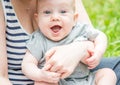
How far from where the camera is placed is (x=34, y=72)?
7.51 ft

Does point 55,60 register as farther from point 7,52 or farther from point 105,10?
point 105,10

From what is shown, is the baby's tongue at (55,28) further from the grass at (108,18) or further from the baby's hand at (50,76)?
the grass at (108,18)

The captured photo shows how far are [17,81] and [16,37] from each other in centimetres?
22

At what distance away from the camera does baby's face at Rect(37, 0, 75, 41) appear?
7.71 ft

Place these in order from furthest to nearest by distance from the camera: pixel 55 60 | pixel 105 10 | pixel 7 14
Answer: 1. pixel 105 10
2. pixel 7 14
3. pixel 55 60

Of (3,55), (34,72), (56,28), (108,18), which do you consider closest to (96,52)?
(56,28)

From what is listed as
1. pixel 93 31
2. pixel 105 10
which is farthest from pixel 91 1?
pixel 93 31

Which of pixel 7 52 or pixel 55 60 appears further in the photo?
pixel 7 52

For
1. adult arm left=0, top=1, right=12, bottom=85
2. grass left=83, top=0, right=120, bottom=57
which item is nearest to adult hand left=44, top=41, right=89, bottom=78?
adult arm left=0, top=1, right=12, bottom=85

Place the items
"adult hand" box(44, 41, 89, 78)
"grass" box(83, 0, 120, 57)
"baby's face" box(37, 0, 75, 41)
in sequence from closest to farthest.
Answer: "adult hand" box(44, 41, 89, 78)
"baby's face" box(37, 0, 75, 41)
"grass" box(83, 0, 120, 57)

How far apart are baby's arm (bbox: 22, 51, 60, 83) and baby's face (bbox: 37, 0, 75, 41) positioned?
0.14m

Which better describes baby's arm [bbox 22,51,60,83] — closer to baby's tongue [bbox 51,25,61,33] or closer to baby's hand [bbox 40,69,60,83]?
baby's hand [bbox 40,69,60,83]

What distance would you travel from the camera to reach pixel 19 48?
2.43 metres

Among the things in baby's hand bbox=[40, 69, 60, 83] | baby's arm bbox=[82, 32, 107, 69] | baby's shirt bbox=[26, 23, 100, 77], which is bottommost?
baby's hand bbox=[40, 69, 60, 83]
